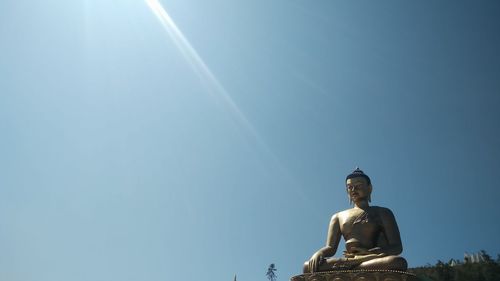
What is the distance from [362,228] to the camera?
861 cm

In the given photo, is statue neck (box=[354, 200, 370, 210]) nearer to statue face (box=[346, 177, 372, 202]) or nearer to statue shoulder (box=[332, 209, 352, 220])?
statue face (box=[346, 177, 372, 202])

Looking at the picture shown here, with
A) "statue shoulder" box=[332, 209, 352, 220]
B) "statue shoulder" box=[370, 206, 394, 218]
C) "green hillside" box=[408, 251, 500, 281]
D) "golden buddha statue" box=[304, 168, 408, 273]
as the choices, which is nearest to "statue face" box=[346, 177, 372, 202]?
"golden buddha statue" box=[304, 168, 408, 273]

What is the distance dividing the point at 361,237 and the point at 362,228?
21cm

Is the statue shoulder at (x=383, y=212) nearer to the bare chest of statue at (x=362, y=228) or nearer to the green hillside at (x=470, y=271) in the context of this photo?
the bare chest of statue at (x=362, y=228)

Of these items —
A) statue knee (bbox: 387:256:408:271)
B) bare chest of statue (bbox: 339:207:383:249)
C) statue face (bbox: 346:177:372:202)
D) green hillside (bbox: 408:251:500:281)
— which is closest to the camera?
statue knee (bbox: 387:256:408:271)

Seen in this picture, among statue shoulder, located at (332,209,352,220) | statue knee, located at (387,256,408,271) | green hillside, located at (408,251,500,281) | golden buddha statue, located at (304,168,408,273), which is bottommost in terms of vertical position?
statue knee, located at (387,256,408,271)

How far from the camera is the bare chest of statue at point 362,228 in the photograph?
8.45 metres

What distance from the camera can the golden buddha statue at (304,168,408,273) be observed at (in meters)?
7.11

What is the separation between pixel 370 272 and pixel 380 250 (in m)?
1.50

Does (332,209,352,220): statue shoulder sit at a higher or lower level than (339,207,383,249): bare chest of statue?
higher

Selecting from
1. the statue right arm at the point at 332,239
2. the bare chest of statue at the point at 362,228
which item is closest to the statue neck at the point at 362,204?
the bare chest of statue at the point at 362,228

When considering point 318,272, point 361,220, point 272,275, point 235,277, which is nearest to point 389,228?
point 361,220

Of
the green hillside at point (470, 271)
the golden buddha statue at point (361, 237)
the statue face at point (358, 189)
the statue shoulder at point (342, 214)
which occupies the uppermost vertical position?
the green hillside at point (470, 271)

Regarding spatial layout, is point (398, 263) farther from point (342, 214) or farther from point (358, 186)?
point (358, 186)
